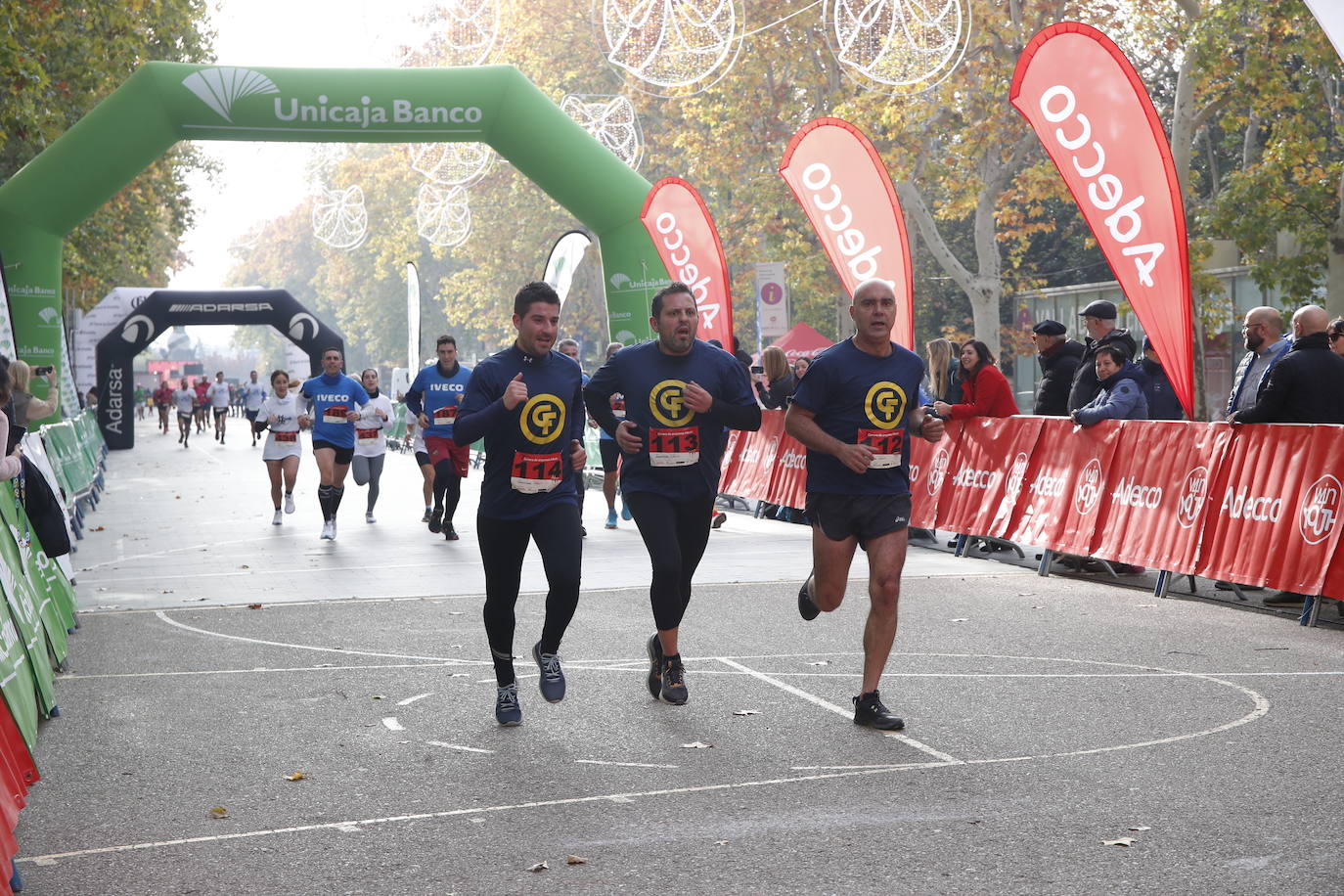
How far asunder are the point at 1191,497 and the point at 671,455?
16.5 ft

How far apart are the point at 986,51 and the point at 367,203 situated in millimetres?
61590

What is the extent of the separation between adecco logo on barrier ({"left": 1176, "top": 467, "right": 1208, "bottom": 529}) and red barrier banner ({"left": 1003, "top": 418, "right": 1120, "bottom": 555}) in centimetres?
95

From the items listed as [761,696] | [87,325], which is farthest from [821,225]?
[87,325]

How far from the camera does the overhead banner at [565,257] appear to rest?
88.8 feet

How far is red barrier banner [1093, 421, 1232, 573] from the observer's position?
10.8 m

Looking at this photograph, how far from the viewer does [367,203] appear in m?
85.9

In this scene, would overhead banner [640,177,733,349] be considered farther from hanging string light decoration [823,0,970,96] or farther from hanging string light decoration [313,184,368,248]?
hanging string light decoration [313,184,368,248]

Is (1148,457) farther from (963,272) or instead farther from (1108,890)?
(963,272)

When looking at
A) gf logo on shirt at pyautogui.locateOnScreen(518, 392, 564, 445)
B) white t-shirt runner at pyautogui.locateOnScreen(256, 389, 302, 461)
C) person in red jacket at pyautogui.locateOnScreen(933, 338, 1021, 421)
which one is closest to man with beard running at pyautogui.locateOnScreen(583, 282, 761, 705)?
gf logo on shirt at pyautogui.locateOnScreen(518, 392, 564, 445)

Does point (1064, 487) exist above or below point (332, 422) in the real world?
above

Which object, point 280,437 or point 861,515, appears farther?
point 280,437

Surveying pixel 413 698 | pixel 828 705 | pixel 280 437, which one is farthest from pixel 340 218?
pixel 828 705

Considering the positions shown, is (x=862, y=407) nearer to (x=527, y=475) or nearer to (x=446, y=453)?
(x=527, y=475)

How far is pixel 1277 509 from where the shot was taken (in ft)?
33.1
